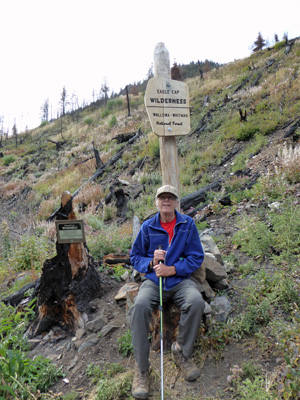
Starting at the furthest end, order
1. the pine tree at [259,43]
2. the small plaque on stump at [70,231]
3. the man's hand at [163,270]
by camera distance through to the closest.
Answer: the pine tree at [259,43] → the small plaque on stump at [70,231] → the man's hand at [163,270]

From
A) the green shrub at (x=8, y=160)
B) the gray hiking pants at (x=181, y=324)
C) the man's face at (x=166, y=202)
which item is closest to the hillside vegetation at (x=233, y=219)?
the gray hiking pants at (x=181, y=324)

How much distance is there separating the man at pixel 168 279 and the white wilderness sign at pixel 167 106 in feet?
3.15

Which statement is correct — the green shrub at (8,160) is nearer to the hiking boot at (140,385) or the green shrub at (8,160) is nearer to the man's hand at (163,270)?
the man's hand at (163,270)

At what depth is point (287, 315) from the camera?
9.18ft

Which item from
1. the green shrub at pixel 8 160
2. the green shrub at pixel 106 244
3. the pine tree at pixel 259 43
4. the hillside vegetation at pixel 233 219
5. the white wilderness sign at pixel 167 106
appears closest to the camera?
the hillside vegetation at pixel 233 219

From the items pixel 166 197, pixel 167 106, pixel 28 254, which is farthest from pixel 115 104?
pixel 166 197

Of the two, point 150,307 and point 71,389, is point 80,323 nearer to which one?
point 71,389

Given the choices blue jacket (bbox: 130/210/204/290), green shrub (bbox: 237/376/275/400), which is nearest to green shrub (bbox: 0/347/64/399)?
blue jacket (bbox: 130/210/204/290)

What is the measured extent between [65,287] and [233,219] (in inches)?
138

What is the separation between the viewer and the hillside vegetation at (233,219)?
247 centimetres

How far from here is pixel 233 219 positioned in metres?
5.52

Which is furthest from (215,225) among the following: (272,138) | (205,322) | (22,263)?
(272,138)

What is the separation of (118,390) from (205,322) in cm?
110

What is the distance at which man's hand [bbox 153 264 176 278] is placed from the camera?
2750 mm
